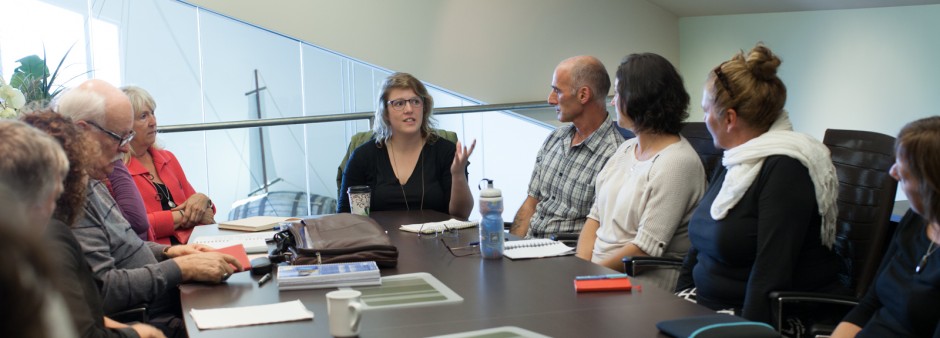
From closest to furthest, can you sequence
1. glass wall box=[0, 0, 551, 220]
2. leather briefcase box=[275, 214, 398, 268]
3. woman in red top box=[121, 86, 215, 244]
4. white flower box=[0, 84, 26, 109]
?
leather briefcase box=[275, 214, 398, 268], white flower box=[0, 84, 26, 109], woman in red top box=[121, 86, 215, 244], glass wall box=[0, 0, 551, 220]

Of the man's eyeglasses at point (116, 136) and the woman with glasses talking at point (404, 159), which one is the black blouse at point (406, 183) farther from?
the man's eyeglasses at point (116, 136)

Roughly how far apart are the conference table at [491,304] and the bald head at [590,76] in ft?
3.73

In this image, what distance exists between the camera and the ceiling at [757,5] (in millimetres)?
4508

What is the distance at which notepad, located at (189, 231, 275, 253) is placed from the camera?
8.77 ft

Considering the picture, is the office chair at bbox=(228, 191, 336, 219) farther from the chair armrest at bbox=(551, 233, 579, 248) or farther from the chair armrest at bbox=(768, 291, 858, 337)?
the chair armrest at bbox=(768, 291, 858, 337)

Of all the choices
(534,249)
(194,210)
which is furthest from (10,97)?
(534,249)

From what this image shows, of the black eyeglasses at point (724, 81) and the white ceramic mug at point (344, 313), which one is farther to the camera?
the black eyeglasses at point (724, 81)

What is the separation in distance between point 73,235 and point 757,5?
482 cm

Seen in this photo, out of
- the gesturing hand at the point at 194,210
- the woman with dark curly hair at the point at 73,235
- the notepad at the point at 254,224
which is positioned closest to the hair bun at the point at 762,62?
the woman with dark curly hair at the point at 73,235

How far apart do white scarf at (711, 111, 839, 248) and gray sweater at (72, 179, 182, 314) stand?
4.70 feet

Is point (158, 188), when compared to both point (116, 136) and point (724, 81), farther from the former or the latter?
point (724, 81)

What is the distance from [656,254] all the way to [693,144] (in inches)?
22.1

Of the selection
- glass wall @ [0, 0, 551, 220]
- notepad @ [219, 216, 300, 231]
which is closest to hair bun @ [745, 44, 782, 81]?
notepad @ [219, 216, 300, 231]

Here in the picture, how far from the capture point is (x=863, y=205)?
2305 mm
